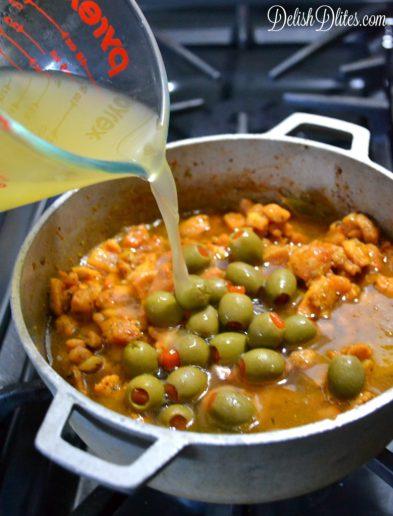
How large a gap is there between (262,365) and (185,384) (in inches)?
5.8

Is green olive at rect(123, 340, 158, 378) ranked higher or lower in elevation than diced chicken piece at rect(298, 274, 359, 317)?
lower

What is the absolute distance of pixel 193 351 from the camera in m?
1.20

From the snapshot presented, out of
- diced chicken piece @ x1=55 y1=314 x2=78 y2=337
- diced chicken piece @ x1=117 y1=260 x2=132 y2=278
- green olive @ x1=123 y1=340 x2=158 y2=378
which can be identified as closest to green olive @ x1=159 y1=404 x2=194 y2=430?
green olive @ x1=123 y1=340 x2=158 y2=378

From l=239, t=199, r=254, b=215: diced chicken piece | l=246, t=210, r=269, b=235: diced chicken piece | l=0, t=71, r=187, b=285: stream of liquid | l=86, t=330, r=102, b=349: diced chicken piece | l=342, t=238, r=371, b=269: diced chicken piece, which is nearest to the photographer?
l=0, t=71, r=187, b=285: stream of liquid

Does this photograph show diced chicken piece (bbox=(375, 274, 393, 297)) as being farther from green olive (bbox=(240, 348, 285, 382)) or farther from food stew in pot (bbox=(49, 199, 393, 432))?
green olive (bbox=(240, 348, 285, 382))

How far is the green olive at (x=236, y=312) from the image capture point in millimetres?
1254

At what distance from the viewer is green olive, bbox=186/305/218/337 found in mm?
1264

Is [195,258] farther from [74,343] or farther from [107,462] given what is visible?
[107,462]

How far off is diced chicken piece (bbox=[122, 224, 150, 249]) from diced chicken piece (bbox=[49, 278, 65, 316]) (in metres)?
0.24

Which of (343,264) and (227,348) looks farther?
(343,264)

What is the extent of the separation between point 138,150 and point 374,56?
1134 mm

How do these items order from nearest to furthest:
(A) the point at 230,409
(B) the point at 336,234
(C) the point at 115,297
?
(A) the point at 230,409
(C) the point at 115,297
(B) the point at 336,234

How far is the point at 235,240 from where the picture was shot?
1.43 m

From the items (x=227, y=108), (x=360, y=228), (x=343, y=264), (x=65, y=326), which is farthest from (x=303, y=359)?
(x=227, y=108)
